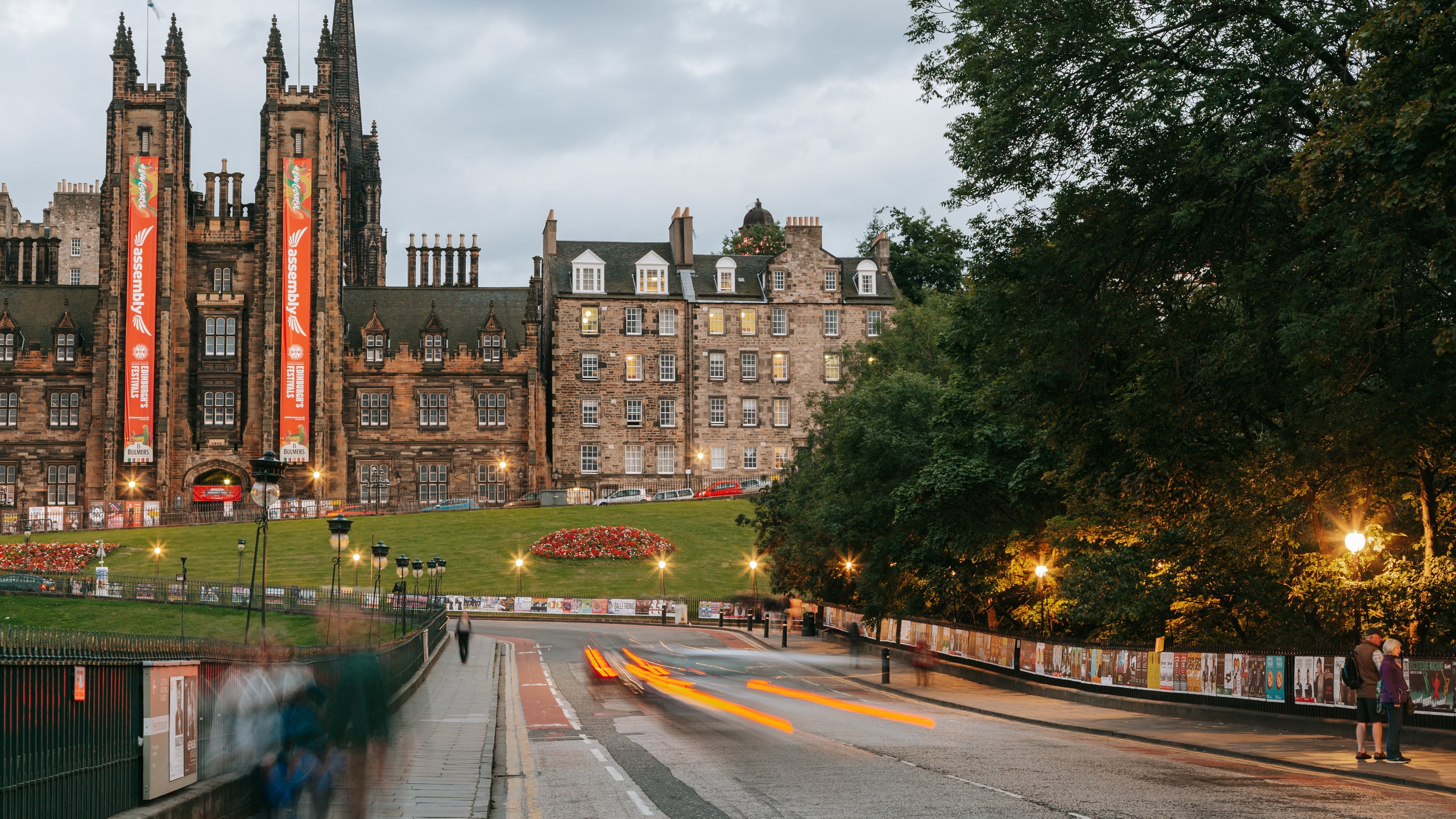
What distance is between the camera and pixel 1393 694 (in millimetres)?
17656

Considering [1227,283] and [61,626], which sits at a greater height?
[1227,283]

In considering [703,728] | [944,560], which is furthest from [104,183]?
[703,728]

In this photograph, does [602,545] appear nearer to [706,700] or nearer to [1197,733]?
[706,700]

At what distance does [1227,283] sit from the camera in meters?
20.1

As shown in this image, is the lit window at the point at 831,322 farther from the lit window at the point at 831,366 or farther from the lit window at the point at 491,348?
the lit window at the point at 491,348

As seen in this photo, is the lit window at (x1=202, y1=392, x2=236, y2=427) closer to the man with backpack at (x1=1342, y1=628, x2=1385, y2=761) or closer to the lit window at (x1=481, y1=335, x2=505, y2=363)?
the lit window at (x1=481, y1=335, x2=505, y2=363)

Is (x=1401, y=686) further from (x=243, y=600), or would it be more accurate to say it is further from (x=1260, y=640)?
(x=243, y=600)

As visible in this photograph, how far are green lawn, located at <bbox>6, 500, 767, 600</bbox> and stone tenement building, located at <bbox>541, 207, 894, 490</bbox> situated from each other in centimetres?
1093

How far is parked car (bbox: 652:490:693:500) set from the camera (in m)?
88.7

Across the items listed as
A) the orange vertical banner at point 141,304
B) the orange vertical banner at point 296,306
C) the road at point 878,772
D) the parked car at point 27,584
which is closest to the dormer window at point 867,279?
the orange vertical banner at point 296,306

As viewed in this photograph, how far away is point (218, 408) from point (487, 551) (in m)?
23.9

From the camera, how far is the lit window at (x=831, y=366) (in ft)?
307

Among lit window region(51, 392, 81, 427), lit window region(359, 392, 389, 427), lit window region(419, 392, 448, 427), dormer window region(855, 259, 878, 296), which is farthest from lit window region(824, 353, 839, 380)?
lit window region(51, 392, 81, 427)

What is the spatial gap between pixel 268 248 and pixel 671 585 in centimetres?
3605
